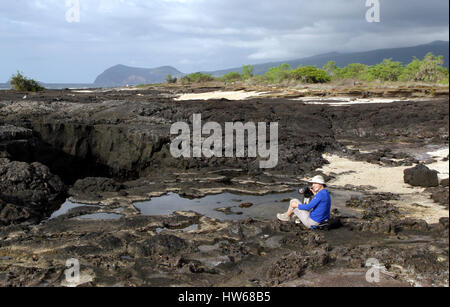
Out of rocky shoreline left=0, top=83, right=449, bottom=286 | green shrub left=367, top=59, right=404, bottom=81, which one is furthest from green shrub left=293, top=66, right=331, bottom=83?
rocky shoreline left=0, top=83, right=449, bottom=286

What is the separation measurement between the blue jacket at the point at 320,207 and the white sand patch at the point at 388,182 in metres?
1.99

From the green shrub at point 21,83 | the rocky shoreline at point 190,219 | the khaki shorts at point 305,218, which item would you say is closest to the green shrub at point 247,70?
the green shrub at point 21,83

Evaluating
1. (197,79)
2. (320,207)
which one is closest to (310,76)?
(197,79)

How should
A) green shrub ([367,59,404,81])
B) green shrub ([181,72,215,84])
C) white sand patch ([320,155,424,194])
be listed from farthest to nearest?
1. green shrub ([181,72,215,84])
2. green shrub ([367,59,404,81])
3. white sand patch ([320,155,424,194])

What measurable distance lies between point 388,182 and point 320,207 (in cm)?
497

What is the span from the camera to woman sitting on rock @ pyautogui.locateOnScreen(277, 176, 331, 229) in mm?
6770

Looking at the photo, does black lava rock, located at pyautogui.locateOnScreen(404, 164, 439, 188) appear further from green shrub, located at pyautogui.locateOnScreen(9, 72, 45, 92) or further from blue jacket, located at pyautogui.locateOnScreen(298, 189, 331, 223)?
green shrub, located at pyautogui.locateOnScreen(9, 72, 45, 92)

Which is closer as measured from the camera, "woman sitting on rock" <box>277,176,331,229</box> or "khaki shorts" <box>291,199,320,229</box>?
"woman sitting on rock" <box>277,176,331,229</box>

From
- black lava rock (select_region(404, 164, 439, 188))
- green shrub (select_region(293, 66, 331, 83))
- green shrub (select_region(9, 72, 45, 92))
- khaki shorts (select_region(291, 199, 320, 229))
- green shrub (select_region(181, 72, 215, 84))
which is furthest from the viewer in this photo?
green shrub (select_region(181, 72, 215, 84))

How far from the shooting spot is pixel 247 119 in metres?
20.9

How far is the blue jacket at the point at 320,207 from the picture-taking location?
6.76m

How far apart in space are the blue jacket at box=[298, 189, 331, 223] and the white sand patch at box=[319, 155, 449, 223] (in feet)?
6.52

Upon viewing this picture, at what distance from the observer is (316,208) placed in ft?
22.7

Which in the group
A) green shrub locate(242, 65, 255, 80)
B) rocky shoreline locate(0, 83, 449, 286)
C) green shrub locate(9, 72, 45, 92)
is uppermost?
green shrub locate(242, 65, 255, 80)
